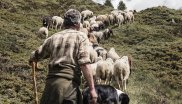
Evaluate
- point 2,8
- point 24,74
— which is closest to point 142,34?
point 2,8

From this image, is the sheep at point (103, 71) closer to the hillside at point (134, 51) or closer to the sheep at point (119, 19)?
the hillside at point (134, 51)

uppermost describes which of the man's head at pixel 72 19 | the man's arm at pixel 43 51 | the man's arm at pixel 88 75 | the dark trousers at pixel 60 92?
the man's head at pixel 72 19

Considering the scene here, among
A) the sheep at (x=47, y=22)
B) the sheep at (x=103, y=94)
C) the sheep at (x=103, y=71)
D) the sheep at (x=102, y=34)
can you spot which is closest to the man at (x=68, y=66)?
the sheep at (x=103, y=94)

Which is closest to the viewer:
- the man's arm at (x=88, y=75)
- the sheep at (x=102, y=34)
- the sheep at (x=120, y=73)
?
the man's arm at (x=88, y=75)

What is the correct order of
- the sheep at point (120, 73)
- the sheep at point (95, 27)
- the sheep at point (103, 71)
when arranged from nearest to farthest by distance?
the sheep at point (103, 71), the sheep at point (120, 73), the sheep at point (95, 27)

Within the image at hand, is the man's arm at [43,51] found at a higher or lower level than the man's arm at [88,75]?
higher

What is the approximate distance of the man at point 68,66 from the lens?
634cm

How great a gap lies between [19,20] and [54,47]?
2510 cm

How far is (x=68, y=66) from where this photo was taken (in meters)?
6.41

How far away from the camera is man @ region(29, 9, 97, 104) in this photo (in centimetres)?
634

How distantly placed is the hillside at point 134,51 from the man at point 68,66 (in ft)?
14.5

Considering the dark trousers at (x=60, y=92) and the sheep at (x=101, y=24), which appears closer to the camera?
the dark trousers at (x=60, y=92)

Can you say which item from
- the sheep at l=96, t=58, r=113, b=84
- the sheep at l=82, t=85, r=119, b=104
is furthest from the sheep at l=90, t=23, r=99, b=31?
the sheep at l=82, t=85, r=119, b=104

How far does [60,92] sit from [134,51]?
774 inches
